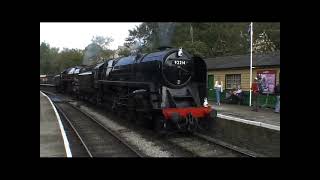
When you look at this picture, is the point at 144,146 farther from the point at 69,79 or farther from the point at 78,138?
the point at 69,79

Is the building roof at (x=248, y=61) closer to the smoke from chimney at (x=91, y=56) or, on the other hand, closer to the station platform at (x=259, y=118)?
the station platform at (x=259, y=118)

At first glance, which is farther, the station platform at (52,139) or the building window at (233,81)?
the building window at (233,81)

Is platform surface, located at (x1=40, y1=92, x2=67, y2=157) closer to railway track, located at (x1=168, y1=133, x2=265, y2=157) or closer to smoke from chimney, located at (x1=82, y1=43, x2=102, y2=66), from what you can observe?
railway track, located at (x1=168, y1=133, x2=265, y2=157)

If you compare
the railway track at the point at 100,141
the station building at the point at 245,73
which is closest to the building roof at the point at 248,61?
the station building at the point at 245,73

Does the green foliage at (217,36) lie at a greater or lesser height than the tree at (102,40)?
lesser

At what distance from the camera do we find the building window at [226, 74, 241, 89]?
2061 cm

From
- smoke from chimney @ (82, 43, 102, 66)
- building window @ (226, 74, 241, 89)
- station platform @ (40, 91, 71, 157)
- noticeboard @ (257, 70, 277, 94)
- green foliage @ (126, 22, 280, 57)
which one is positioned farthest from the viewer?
smoke from chimney @ (82, 43, 102, 66)

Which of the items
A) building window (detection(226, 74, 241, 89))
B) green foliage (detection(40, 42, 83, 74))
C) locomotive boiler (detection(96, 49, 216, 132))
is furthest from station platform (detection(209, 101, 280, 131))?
green foliage (detection(40, 42, 83, 74))

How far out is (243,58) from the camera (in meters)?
22.3

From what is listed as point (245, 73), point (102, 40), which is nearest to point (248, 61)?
point (245, 73)

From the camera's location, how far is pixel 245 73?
64.8ft

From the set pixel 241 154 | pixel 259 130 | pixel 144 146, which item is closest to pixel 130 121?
pixel 144 146

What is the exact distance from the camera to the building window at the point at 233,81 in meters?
20.6
